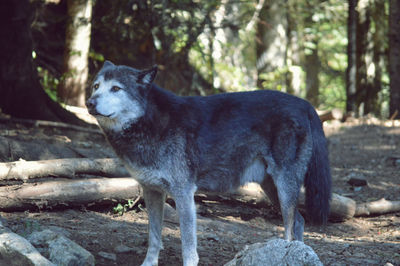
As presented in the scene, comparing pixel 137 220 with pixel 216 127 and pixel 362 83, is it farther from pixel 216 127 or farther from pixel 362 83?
pixel 362 83

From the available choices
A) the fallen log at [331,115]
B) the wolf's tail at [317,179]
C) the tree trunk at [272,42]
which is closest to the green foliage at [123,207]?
the wolf's tail at [317,179]

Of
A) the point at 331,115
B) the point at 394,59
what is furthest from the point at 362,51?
the point at 331,115

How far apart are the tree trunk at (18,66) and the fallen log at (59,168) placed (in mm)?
2897

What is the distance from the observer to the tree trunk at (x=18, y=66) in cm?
796

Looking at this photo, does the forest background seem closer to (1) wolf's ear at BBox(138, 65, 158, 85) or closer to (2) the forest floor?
(2) the forest floor

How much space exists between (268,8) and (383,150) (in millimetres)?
6599

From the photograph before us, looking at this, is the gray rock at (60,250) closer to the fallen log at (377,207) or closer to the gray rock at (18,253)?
the gray rock at (18,253)

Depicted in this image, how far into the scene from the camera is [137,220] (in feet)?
18.3

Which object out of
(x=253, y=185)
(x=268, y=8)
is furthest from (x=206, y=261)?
(x=268, y=8)

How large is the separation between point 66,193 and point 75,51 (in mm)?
5375

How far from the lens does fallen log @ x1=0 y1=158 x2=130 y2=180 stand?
5.41m

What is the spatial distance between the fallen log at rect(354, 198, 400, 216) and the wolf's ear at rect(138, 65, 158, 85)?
3.58 meters

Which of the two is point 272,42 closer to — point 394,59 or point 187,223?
point 394,59

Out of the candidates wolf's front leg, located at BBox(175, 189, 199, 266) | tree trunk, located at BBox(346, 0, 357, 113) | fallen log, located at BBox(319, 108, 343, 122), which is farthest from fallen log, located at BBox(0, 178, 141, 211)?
tree trunk, located at BBox(346, 0, 357, 113)
